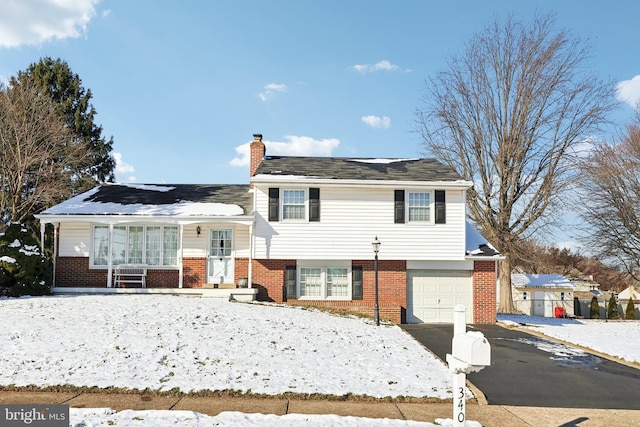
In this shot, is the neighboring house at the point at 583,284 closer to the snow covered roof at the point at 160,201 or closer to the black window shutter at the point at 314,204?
the black window shutter at the point at 314,204

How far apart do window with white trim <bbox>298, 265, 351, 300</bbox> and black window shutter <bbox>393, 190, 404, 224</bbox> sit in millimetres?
2834

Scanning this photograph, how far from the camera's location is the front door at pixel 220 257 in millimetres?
19484

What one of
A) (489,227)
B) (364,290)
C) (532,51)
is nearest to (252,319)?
(364,290)

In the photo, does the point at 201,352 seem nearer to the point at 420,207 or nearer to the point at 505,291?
the point at 420,207

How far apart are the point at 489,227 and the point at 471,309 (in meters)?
8.34

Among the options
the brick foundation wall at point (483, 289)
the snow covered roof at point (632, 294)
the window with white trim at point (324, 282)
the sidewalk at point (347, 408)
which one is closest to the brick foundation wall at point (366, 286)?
the window with white trim at point (324, 282)

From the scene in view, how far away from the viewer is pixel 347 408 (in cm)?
781

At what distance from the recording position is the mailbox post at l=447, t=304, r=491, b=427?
527 cm

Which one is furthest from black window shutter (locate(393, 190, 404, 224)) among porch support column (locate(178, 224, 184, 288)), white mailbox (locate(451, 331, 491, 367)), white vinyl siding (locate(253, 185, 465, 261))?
white mailbox (locate(451, 331, 491, 367))

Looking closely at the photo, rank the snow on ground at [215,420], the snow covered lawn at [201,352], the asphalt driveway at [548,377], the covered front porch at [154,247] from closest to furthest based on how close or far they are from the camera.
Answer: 1. the snow on ground at [215,420]
2. the snow covered lawn at [201,352]
3. the asphalt driveway at [548,377]
4. the covered front porch at [154,247]

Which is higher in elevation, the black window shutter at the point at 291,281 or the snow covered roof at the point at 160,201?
the snow covered roof at the point at 160,201

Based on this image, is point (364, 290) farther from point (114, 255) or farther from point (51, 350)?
point (51, 350)

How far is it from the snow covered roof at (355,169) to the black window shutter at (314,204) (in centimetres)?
61

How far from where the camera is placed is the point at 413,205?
64.8 feet
